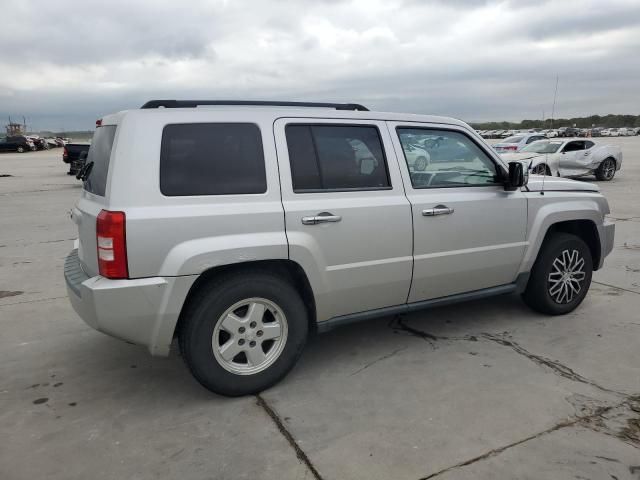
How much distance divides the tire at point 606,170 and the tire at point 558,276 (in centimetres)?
1426

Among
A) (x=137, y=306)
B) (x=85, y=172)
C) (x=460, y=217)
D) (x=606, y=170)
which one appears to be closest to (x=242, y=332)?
(x=137, y=306)

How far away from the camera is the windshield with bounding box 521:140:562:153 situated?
55.4 ft

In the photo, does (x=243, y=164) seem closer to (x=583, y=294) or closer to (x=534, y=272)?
(x=534, y=272)

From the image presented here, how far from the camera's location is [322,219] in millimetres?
3328

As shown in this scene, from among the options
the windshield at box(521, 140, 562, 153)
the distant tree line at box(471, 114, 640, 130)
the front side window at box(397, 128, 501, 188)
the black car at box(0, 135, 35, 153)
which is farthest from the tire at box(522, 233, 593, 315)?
the distant tree line at box(471, 114, 640, 130)

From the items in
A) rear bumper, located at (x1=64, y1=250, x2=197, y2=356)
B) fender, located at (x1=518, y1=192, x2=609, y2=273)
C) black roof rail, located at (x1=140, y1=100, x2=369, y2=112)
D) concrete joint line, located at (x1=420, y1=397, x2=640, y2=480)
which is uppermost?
black roof rail, located at (x1=140, y1=100, x2=369, y2=112)

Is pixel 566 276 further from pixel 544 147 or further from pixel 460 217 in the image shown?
pixel 544 147

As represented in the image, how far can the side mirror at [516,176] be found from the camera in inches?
159

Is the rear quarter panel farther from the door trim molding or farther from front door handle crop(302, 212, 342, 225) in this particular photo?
the door trim molding

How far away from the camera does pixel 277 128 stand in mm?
3346

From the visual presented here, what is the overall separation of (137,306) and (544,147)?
667 inches

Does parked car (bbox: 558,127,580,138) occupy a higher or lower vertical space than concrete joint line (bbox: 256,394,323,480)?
higher

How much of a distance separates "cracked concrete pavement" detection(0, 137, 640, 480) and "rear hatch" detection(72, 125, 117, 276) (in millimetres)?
927

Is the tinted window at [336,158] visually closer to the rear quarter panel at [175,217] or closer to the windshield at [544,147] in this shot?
the rear quarter panel at [175,217]
